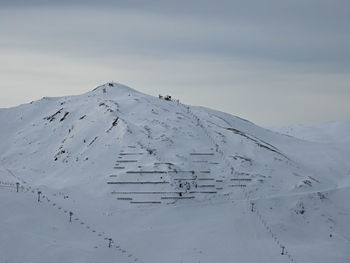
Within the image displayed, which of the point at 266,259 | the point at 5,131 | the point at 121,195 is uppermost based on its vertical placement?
the point at 5,131

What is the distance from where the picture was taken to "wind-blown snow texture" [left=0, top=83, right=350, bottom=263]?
990 inches

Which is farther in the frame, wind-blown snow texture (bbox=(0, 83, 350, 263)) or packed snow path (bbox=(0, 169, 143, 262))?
wind-blown snow texture (bbox=(0, 83, 350, 263))

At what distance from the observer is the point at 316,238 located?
95.8 feet

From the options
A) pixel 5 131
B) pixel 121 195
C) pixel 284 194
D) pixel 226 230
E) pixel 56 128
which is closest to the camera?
pixel 226 230

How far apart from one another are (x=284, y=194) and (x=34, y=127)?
3075 cm

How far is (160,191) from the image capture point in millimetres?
32281

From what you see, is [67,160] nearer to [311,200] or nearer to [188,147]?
[188,147]

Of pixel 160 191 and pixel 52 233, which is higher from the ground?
pixel 160 191

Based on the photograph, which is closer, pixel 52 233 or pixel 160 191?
pixel 52 233

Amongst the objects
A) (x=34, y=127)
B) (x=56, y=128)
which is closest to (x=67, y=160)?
(x=56, y=128)

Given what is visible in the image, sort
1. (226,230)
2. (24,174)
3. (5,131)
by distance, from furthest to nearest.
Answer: (5,131) < (24,174) < (226,230)

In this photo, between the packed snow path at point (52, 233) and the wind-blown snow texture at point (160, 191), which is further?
the wind-blown snow texture at point (160, 191)

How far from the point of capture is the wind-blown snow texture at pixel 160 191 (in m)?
25.2

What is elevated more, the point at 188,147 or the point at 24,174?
the point at 188,147
